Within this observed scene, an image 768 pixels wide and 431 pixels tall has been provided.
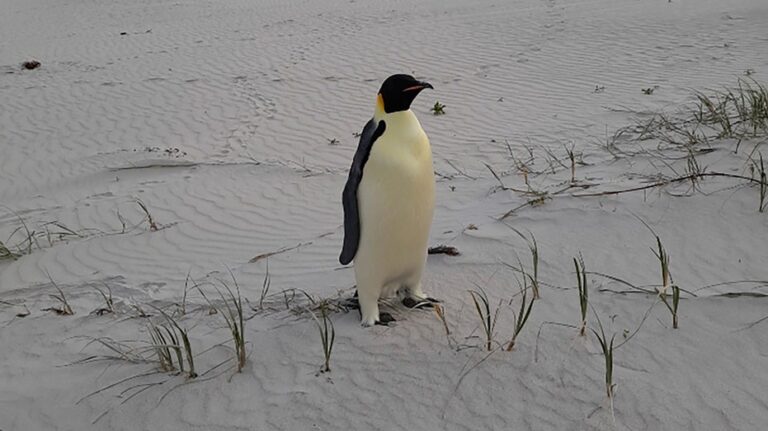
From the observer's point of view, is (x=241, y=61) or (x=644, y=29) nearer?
(x=644, y=29)

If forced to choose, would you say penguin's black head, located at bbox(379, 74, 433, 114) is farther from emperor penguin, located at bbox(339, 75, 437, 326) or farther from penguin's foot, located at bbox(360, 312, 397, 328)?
penguin's foot, located at bbox(360, 312, 397, 328)

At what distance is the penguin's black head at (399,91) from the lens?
286cm

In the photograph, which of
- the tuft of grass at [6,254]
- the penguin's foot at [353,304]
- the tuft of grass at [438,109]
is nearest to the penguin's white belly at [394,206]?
the penguin's foot at [353,304]

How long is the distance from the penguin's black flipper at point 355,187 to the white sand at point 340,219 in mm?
392

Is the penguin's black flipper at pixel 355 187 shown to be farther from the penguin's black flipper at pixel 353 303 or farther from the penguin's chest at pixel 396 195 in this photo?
the penguin's black flipper at pixel 353 303

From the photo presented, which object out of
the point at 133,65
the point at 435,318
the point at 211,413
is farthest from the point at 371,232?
the point at 133,65

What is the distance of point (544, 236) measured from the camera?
393cm

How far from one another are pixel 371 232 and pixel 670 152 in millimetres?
3014

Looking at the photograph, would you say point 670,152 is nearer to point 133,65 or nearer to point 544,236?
point 544,236

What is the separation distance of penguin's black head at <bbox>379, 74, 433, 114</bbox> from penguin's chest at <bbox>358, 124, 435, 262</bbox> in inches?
4.3

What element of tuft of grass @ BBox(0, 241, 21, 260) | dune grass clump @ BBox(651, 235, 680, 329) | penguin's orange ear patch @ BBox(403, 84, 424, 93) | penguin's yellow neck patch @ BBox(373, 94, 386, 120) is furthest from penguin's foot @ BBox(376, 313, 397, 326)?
tuft of grass @ BBox(0, 241, 21, 260)

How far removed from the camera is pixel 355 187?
2980 millimetres

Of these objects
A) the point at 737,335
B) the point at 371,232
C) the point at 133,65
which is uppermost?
the point at 371,232

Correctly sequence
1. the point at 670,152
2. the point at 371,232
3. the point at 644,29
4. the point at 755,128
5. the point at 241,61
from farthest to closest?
the point at 241,61
the point at 644,29
the point at 670,152
the point at 755,128
the point at 371,232
